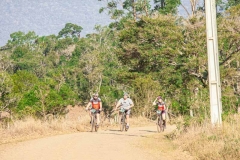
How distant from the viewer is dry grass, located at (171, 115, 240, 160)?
32.1 ft

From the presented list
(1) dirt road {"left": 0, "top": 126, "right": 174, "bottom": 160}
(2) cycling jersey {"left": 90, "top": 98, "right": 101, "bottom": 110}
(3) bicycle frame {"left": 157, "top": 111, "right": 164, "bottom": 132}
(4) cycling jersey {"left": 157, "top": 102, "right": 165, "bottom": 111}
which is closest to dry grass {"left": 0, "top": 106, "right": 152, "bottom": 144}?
(2) cycling jersey {"left": 90, "top": 98, "right": 101, "bottom": 110}

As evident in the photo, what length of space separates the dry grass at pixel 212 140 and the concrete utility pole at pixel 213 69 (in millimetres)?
377

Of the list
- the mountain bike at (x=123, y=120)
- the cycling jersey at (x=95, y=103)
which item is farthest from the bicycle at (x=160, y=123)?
the cycling jersey at (x=95, y=103)

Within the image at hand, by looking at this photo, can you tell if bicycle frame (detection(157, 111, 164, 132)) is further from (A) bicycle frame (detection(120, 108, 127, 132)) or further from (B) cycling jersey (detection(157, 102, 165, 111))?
(A) bicycle frame (detection(120, 108, 127, 132))

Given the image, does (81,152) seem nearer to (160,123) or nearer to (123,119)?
(160,123)

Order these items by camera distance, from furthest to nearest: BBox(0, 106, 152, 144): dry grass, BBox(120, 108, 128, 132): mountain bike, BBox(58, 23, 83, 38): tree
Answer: BBox(58, 23, 83, 38): tree, BBox(120, 108, 128, 132): mountain bike, BBox(0, 106, 152, 144): dry grass

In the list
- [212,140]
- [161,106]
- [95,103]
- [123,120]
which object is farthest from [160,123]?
[212,140]

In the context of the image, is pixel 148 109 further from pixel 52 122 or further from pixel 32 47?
pixel 32 47

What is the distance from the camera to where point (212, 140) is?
440 inches

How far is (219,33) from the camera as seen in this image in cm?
3434

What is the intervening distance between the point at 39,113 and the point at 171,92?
13.2 metres

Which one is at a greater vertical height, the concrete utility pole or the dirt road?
the concrete utility pole

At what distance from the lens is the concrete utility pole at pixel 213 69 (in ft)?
44.3

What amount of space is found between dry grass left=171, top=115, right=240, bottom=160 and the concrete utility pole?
0.38 meters
